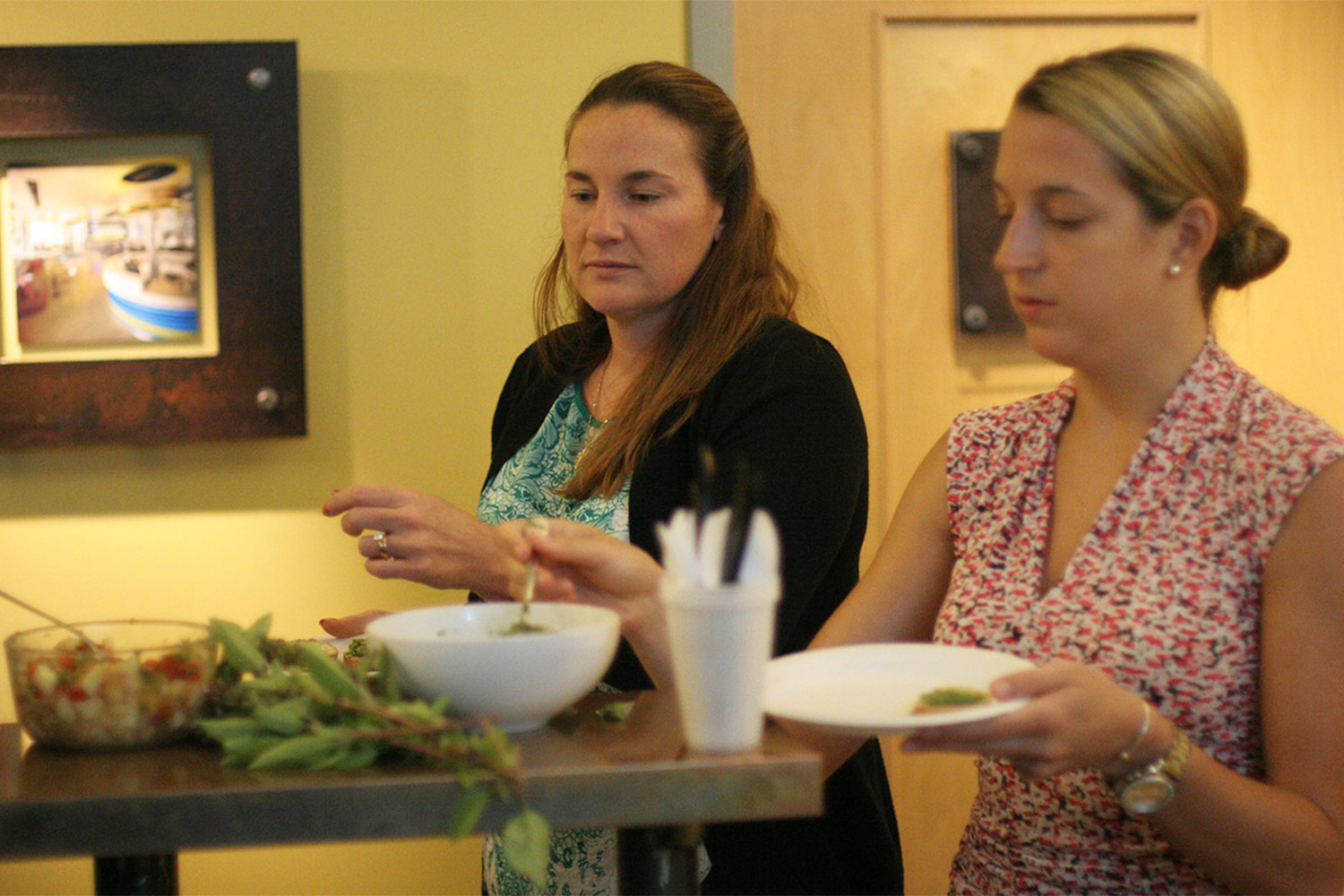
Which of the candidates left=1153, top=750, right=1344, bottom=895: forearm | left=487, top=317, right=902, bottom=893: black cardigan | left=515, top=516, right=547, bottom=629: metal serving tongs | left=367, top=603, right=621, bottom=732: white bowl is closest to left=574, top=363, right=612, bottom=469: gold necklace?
left=487, top=317, right=902, bottom=893: black cardigan

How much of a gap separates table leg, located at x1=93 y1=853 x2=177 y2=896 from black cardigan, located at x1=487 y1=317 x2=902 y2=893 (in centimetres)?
51

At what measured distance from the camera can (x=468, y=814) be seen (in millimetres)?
772

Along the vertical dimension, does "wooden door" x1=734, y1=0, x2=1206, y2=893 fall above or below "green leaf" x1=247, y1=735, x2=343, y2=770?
above

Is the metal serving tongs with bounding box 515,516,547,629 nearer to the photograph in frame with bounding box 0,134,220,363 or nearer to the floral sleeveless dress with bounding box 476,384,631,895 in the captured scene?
the floral sleeveless dress with bounding box 476,384,631,895

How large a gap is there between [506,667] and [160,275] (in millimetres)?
1509

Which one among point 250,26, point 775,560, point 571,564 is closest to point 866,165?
point 250,26

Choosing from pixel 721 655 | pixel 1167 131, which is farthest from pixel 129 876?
pixel 1167 131

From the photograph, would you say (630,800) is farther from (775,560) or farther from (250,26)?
(250,26)

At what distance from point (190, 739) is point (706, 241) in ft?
3.00

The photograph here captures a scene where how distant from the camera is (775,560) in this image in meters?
0.78

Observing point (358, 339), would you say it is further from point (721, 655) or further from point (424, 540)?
point (721, 655)

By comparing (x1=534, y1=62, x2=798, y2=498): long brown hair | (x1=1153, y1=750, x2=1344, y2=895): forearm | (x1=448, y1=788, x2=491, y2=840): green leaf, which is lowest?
(x1=1153, y1=750, x2=1344, y2=895): forearm

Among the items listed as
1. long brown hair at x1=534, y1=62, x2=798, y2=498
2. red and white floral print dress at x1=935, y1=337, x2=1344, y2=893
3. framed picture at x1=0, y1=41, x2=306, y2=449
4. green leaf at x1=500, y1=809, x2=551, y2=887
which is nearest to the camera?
green leaf at x1=500, y1=809, x2=551, y2=887

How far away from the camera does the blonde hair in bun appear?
113 cm
